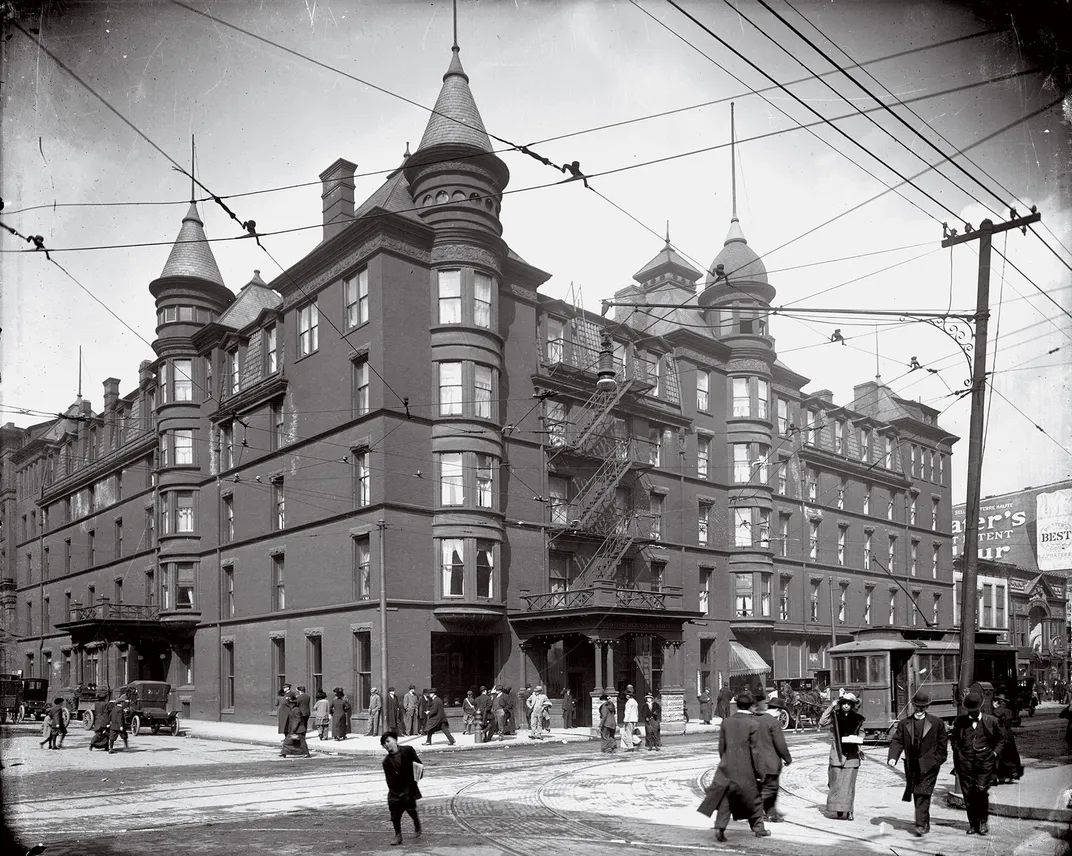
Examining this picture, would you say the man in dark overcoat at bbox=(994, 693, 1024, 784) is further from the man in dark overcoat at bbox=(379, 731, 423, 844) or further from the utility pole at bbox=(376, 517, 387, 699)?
the utility pole at bbox=(376, 517, 387, 699)

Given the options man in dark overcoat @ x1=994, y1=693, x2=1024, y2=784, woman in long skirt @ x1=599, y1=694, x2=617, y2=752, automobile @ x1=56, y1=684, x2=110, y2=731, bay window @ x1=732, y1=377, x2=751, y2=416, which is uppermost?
bay window @ x1=732, y1=377, x2=751, y2=416

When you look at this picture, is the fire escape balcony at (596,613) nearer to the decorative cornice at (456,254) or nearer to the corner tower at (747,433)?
the corner tower at (747,433)

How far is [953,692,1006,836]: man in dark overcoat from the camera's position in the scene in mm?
12453

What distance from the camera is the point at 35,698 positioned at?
154ft

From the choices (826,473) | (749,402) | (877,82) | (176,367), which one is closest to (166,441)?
(176,367)

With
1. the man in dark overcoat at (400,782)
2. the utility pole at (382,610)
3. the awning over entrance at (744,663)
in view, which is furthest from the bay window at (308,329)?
the man in dark overcoat at (400,782)

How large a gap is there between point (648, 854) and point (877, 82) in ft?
32.8

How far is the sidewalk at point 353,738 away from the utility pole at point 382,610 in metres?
1.75

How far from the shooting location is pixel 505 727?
1193 inches

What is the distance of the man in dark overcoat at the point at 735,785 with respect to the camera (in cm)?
1163

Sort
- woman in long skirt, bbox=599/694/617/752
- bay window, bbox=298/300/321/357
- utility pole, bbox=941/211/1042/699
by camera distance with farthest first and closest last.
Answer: bay window, bbox=298/300/321/357, woman in long skirt, bbox=599/694/617/752, utility pole, bbox=941/211/1042/699

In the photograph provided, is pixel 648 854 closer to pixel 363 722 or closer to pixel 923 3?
pixel 923 3

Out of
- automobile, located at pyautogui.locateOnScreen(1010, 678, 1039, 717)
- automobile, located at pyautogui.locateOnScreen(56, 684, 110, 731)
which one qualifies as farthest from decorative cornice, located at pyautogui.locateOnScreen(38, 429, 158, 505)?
automobile, located at pyautogui.locateOnScreen(1010, 678, 1039, 717)

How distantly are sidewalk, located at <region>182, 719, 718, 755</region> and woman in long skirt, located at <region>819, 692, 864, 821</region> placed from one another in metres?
14.4
